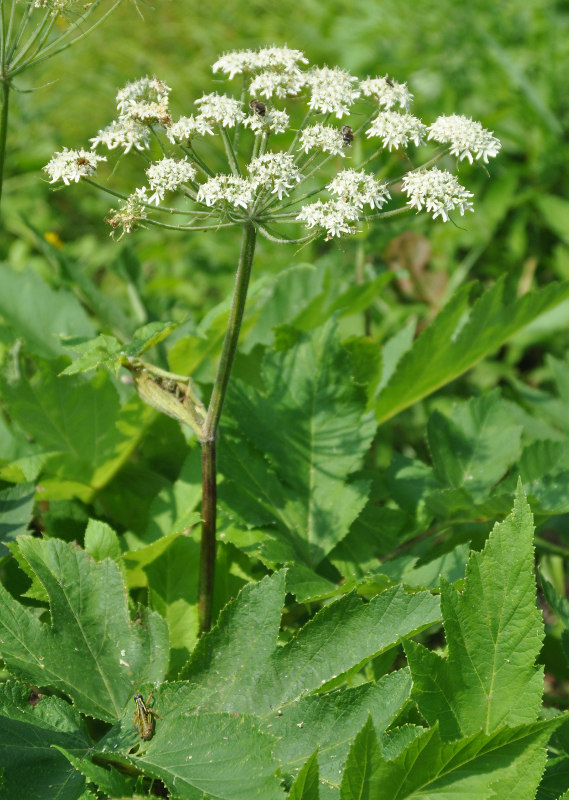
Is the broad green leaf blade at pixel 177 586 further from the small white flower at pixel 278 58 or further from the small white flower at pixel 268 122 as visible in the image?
the small white flower at pixel 278 58

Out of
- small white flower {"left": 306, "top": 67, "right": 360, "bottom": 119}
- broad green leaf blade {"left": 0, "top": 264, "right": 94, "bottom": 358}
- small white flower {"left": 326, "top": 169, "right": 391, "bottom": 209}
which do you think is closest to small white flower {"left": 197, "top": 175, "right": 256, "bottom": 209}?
small white flower {"left": 326, "top": 169, "right": 391, "bottom": 209}

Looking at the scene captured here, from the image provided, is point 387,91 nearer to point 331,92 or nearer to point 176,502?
point 331,92

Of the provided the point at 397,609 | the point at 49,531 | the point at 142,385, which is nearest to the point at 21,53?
the point at 142,385

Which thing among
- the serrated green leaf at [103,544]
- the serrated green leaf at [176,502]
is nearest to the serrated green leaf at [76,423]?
the serrated green leaf at [176,502]

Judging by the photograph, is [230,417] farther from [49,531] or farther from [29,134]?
[29,134]

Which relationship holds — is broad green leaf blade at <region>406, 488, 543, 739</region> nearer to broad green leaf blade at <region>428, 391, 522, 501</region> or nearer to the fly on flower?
the fly on flower

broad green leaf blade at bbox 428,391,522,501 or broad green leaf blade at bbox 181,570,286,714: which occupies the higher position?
broad green leaf blade at bbox 428,391,522,501
